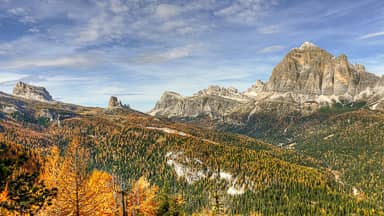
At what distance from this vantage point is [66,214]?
30875mm

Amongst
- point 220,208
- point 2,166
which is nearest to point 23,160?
point 2,166

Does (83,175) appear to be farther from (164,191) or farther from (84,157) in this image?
(164,191)

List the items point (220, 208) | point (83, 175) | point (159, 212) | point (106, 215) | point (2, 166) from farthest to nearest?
point (159, 212), point (220, 208), point (106, 215), point (83, 175), point (2, 166)

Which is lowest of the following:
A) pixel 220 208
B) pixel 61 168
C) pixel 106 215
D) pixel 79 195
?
pixel 220 208

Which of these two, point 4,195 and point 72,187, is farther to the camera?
point 72,187

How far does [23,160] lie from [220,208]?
50578 mm

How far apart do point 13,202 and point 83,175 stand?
10304 millimetres

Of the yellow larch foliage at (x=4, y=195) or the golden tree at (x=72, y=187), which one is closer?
the yellow larch foliage at (x=4, y=195)

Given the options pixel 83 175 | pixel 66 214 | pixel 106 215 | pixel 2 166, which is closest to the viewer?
pixel 2 166

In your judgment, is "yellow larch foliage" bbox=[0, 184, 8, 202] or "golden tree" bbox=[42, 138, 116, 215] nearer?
"yellow larch foliage" bbox=[0, 184, 8, 202]

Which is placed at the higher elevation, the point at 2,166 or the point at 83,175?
the point at 2,166

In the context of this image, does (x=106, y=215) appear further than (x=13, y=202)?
Yes

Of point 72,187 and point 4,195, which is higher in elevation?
point 4,195

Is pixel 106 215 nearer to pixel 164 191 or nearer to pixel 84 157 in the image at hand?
pixel 84 157
